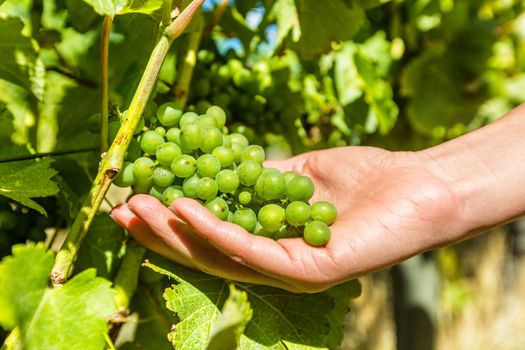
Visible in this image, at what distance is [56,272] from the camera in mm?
999

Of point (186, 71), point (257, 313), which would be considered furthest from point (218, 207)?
point (186, 71)

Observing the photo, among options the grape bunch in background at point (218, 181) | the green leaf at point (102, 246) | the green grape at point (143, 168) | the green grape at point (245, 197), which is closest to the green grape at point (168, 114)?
the grape bunch in background at point (218, 181)

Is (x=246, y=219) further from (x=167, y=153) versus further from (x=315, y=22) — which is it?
(x=315, y=22)

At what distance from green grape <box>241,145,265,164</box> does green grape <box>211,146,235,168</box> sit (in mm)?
48

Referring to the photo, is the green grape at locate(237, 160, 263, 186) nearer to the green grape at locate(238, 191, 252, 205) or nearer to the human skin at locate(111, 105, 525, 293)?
the green grape at locate(238, 191, 252, 205)

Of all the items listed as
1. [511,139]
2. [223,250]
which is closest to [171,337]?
[223,250]

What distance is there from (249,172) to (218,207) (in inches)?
3.7

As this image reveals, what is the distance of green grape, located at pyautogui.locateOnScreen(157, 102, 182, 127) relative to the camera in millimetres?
1228

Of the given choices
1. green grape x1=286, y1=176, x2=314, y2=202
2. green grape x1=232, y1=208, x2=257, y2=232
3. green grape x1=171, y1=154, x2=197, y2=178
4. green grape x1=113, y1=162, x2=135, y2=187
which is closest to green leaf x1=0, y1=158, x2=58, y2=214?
green grape x1=113, y1=162, x2=135, y2=187

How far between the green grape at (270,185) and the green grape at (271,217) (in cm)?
2

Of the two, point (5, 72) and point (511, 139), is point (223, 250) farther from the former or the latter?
point (5, 72)

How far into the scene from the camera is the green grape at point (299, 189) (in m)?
1.17

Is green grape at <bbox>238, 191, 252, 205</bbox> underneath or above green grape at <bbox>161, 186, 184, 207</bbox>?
underneath

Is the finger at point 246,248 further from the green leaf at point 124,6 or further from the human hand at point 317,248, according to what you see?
the green leaf at point 124,6
